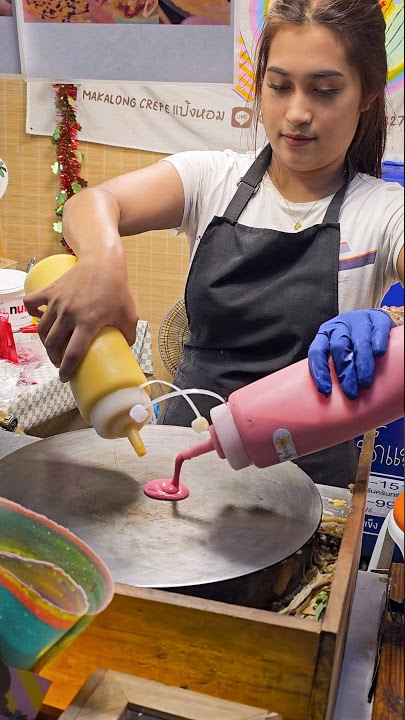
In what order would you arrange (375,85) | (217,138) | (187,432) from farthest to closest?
(217,138)
(375,85)
(187,432)

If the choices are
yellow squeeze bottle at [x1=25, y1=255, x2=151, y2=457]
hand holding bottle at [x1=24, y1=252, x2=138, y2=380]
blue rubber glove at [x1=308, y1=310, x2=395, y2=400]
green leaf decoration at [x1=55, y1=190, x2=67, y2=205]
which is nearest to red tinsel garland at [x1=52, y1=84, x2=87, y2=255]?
green leaf decoration at [x1=55, y1=190, x2=67, y2=205]

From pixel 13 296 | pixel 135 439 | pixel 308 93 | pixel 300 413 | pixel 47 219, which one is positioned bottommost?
pixel 13 296

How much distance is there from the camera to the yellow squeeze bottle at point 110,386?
3.13 feet

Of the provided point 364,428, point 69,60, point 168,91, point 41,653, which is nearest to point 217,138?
point 168,91

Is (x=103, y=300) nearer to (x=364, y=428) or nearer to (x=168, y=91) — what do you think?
(x=364, y=428)

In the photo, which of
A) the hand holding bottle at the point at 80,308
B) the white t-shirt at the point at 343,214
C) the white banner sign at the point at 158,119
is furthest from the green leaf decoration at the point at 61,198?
the hand holding bottle at the point at 80,308

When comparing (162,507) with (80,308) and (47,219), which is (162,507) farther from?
(47,219)

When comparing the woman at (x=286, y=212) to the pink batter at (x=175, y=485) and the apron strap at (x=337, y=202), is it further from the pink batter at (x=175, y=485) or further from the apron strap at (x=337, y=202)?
the pink batter at (x=175, y=485)

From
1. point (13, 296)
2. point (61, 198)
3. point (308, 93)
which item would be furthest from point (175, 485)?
point (61, 198)

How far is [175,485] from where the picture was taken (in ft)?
3.36

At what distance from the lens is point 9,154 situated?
9.27 ft

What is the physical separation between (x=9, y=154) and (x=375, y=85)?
180cm

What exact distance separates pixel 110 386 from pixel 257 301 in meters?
0.57

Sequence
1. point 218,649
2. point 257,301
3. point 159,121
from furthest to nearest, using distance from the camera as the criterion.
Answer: point 159,121 → point 257,301 → point 218,649
